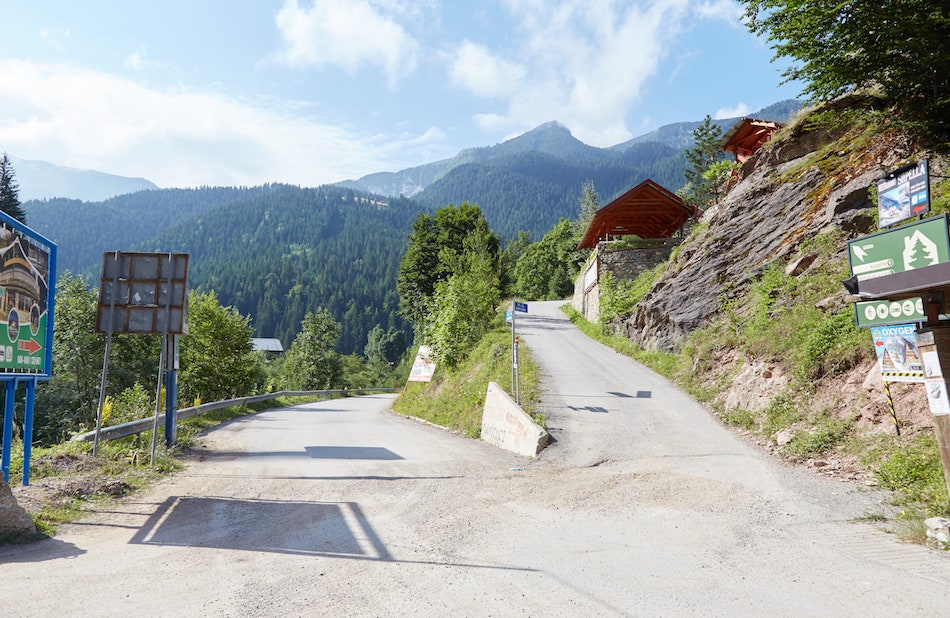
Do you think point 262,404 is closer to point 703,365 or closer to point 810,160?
point 703,365

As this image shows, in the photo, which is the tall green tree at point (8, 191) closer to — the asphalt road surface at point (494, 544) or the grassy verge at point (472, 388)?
the grassy verge at point (472, 388)

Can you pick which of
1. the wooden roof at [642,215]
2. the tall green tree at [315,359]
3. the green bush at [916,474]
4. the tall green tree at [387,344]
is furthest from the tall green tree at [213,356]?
the tall green tree at [387,344]

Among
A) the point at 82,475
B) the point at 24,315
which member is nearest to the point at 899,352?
the point at 24,315

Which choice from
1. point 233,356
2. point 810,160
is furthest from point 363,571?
point 233,356

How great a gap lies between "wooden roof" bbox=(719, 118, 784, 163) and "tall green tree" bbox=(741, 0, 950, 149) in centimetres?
1263

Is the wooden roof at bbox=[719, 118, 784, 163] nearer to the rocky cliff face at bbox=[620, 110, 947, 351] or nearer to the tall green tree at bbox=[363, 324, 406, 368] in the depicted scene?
the rocky cliff face at bbox=[620, 110, 947, 351]

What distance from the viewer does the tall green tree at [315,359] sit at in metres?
54.5

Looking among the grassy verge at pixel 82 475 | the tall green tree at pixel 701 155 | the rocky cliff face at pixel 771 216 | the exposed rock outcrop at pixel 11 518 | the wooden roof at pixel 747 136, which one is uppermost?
the tall green tree at pixel 701 155

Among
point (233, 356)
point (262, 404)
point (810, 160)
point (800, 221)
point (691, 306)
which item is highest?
point (810, 160)

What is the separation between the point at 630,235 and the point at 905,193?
28352 millimetres

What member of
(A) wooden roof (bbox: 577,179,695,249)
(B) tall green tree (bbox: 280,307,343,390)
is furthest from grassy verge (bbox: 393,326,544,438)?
(B) tall green tree (bbox: 280,307,343,390)

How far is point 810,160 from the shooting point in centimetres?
1820

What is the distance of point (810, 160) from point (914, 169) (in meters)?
13.6

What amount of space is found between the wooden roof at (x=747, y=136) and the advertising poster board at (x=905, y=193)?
852 inches
